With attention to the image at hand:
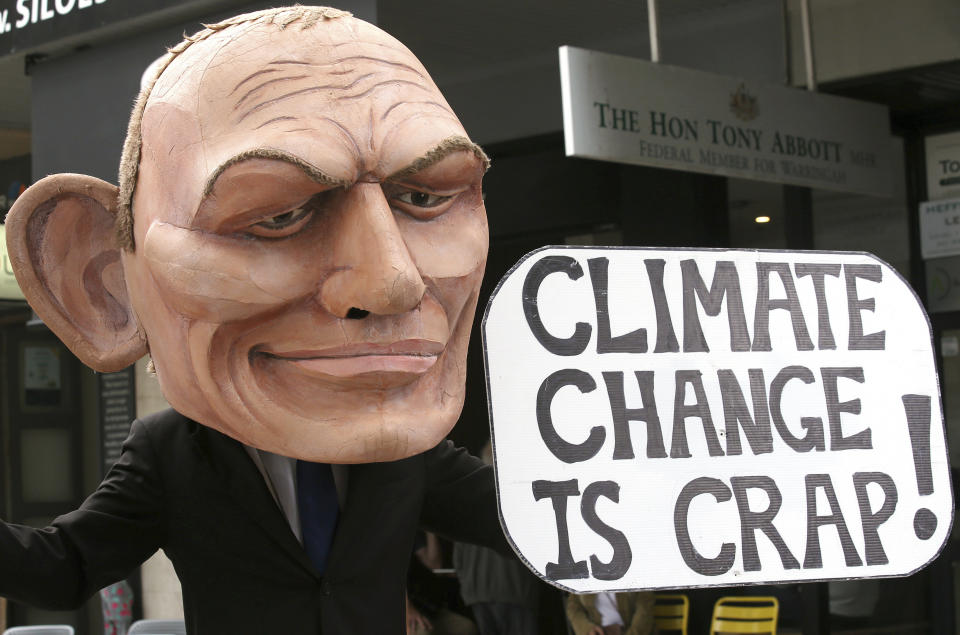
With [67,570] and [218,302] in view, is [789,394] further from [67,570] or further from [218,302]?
[67,570]

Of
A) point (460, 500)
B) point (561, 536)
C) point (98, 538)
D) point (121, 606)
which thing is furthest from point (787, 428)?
point (121, 606)

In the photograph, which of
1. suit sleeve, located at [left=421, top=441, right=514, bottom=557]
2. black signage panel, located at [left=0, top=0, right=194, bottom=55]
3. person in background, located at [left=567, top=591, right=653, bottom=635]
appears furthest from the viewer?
person in background, located at [left=567, top=591, right=653, bottom=635]

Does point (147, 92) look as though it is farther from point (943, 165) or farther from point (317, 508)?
point (943, 165)

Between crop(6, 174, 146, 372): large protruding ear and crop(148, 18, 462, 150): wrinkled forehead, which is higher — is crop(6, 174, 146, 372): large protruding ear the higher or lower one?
the lower one

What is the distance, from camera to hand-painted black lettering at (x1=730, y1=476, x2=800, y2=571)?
2502 millimetres

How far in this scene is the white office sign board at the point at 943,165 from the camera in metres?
7.50

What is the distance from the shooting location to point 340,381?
1996 millimetres

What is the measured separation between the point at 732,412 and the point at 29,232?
1.36 meters

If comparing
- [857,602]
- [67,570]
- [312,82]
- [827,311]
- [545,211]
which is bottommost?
[857,602]

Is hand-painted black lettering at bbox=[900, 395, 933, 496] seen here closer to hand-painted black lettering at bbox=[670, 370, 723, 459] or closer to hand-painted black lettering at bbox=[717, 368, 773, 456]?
hand-painted black lettering at bbox=[717, 368, 773, 456]

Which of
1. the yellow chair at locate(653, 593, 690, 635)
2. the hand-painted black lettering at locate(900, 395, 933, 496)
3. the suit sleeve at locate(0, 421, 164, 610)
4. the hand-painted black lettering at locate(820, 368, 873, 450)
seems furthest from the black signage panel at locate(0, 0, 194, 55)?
the yellow chair at locate(653, 593, 690, 635)

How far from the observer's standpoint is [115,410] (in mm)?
8672

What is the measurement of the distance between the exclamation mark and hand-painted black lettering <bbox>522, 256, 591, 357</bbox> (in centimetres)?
70

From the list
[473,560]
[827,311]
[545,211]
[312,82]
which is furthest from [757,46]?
[312,82]
